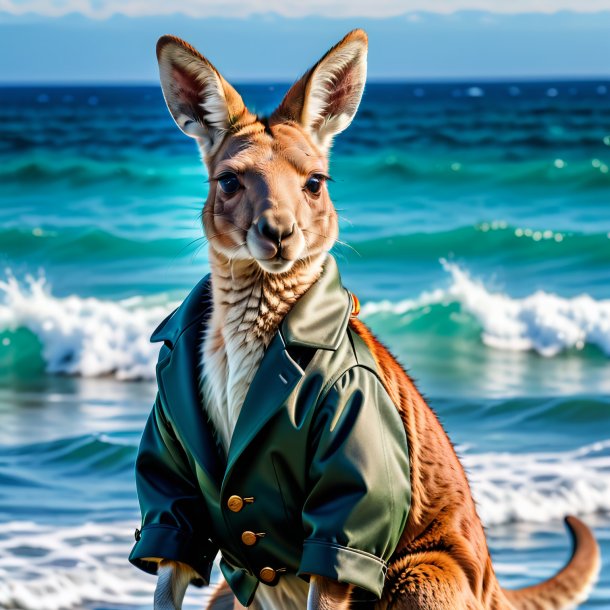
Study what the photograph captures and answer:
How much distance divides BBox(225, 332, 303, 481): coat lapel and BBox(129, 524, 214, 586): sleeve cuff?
301mm

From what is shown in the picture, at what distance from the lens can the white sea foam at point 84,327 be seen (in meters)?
10.4

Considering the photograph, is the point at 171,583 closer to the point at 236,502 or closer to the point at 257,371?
the point at 236,502

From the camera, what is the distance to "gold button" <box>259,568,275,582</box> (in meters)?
3.23

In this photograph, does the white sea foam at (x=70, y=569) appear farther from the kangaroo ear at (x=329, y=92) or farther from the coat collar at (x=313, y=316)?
the kangaroo ear at (x=329, y=92)

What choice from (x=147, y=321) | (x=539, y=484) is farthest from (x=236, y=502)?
(x=147, y=321)

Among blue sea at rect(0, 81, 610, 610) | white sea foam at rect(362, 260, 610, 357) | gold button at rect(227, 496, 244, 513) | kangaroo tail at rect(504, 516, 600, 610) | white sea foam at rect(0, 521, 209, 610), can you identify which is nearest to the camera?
gold button at rect(227, 496, 244, 513)

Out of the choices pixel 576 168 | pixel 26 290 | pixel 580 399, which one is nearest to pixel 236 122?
pixel 580 399

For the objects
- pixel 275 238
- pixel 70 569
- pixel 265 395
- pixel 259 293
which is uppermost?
pixel 275 238

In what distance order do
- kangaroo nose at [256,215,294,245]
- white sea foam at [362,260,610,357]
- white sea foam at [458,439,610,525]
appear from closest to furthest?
kangaroo nose at [256,215,294,245]
white sea foam at [458,439,610,525]
white sea foam at [362,260,610,357]

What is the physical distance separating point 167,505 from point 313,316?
673 mm

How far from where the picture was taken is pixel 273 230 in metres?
3.02

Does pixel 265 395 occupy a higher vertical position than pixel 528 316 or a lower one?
higher

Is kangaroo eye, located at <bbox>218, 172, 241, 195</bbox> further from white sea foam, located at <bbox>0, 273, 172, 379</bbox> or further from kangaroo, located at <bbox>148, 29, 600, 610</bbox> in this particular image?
white sea foam, located at <bbox>0, 273, 172, 379</bbox>

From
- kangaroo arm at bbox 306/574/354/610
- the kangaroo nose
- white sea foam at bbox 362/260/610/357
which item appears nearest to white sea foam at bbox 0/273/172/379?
white sea foam at bbox 362/260/610/357
